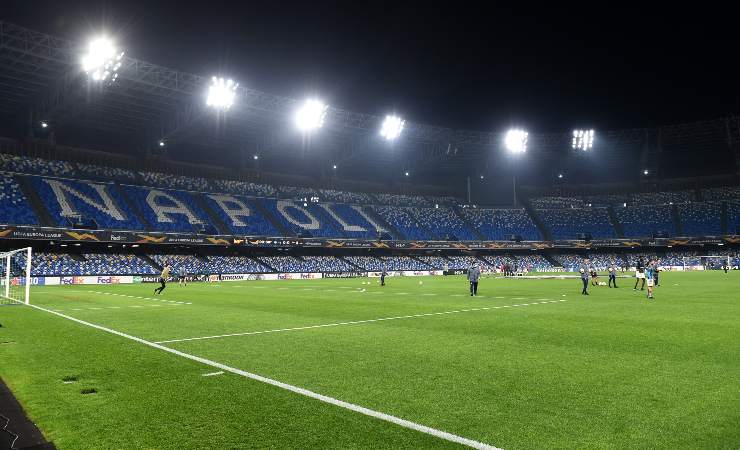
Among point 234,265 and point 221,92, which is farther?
point 234,265

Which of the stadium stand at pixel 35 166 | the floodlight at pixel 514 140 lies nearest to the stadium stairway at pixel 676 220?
the floodlight at pixel 514 140

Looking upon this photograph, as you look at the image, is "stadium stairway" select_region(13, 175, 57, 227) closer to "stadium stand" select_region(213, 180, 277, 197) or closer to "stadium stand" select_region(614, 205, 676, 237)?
"stadium stand" select_region(213, 180, 277, 197)

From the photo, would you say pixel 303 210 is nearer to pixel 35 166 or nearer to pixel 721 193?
pixel 35 166

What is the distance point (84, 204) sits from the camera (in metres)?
54.9

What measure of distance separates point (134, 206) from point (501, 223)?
60.6 metres

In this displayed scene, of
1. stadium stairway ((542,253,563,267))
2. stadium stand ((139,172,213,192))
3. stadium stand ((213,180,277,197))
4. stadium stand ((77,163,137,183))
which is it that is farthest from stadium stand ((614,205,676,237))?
stadium stand ((77,163,137,183))

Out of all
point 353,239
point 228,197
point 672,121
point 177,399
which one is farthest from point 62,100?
point 672,121

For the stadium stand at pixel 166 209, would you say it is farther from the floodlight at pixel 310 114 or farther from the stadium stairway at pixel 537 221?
the stadium stairway at pixel 537 221

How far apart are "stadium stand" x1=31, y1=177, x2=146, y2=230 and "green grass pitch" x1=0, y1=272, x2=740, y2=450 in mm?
43379

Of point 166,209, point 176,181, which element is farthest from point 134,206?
point 176,181

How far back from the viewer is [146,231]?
55.4 metres

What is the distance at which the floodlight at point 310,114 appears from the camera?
192ft

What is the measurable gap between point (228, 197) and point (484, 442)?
69501mm

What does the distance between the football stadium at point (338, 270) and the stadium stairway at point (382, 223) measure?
1748 mm
